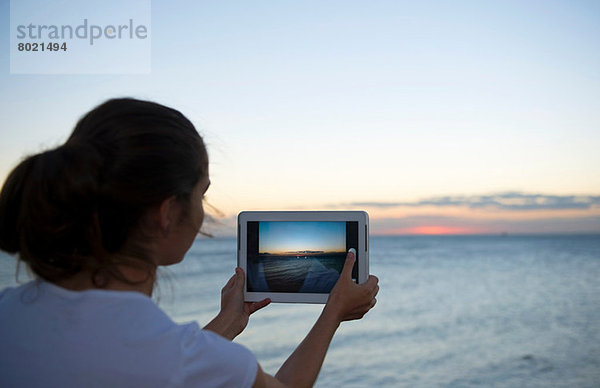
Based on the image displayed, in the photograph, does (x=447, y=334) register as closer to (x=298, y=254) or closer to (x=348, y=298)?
(x=298, y=254)

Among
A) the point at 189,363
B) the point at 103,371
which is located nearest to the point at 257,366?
the point at 189,363

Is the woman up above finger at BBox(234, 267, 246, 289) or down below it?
above

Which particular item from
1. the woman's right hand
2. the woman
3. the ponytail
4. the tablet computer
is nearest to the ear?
the woman

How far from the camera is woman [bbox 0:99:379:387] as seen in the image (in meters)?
0.92

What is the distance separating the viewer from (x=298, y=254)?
1.75 metres

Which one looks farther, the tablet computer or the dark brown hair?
the tablet computer

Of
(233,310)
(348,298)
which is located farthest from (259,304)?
(348,298)

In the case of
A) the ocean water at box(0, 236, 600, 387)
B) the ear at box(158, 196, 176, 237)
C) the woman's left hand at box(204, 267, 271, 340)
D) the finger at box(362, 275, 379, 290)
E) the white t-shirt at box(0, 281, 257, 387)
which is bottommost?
the ocean water at box(0, 236, 600, 387)

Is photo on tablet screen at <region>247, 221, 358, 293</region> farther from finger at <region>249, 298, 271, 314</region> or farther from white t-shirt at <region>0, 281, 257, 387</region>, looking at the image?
white t-shirt at <region>0, 281, 257, 387</region>

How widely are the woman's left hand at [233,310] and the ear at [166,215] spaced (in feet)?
1.85

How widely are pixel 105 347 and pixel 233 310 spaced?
0.75 metres

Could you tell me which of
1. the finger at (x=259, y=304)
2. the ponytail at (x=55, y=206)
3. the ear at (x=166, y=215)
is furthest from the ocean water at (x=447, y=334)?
the finger at (x=259, y=304)

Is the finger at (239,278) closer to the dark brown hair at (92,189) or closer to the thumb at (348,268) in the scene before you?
the thumb at (348,268)

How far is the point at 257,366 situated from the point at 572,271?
28.5m
